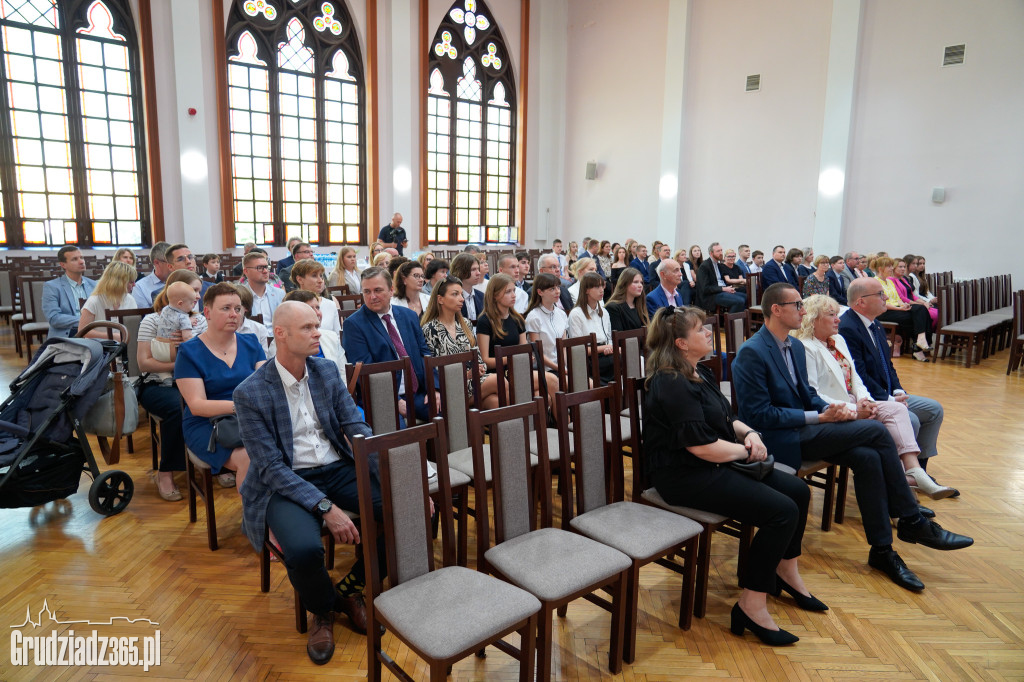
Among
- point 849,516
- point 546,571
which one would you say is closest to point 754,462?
point 546,571

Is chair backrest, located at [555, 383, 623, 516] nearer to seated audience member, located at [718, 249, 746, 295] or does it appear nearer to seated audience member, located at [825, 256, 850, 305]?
seated audience member, located at [825, 256, 850, 305]

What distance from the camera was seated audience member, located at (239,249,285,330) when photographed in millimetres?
4848

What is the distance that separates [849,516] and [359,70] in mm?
11768

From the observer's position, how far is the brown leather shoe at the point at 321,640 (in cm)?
224

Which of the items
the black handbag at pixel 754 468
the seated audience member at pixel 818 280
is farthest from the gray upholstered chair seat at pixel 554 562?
the seated audience member at pixel 818 280

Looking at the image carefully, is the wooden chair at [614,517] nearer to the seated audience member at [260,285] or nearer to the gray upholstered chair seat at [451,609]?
the gray upholstered chair seat at [451,609]

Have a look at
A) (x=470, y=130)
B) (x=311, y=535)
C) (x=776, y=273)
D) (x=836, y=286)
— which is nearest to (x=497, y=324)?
(x=311, y=535)

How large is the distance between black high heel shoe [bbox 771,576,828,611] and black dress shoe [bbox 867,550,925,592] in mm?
490

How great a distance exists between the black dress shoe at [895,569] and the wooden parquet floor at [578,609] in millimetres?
38

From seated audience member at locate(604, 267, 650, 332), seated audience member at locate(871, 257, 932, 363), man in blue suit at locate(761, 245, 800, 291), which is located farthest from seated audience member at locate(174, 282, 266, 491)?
seated audience member at locate(871, 257, 932, 363)

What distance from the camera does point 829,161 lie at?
35.9ft

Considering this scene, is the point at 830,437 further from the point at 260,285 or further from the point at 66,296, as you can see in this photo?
the point at 66,296

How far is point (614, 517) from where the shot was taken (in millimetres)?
2465

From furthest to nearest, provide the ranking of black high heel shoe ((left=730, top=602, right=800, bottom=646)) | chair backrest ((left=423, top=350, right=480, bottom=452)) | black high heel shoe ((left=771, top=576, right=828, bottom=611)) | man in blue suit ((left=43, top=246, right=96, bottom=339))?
man in blue suit ((left=43, top=246, right=96, bottom=339)), chair backrest ((left=423, top=350, right=480, bottom=452)), black high heel shoe ((left=771, top=576, right=828, bottom=611)), black high heel shoe ((left=730, top=602, right=800, bottom=646))
